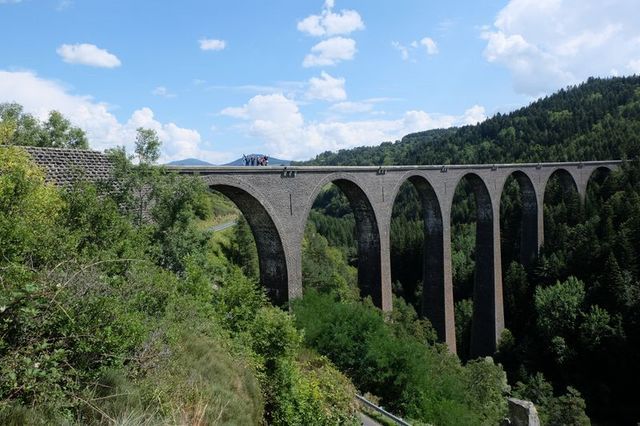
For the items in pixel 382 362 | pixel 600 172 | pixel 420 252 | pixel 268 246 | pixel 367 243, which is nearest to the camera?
pixel 382 362

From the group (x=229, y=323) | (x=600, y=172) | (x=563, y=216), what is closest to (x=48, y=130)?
(x=229, y=323)

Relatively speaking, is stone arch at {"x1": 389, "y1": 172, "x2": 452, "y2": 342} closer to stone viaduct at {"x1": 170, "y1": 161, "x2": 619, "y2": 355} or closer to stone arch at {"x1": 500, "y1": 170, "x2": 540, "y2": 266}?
stone viaduct at {"x1": 170, "y1": 161, "x2": 619, "y2": 355}

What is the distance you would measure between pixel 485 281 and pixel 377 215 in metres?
15.1

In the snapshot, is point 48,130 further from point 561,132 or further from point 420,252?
point 561,132

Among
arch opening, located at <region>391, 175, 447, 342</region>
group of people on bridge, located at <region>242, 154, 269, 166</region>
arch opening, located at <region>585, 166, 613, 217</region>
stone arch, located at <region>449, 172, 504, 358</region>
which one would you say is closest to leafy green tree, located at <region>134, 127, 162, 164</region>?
group of people on bridge, located at <region>242, 154, 269, 166</region>

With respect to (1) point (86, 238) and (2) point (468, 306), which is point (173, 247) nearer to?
(1) point (86, 238)

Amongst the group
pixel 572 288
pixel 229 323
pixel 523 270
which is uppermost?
pixel 229 323

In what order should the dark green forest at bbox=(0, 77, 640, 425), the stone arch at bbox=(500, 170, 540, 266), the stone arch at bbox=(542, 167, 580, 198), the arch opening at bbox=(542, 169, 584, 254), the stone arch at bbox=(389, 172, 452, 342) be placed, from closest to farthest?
1. the dark green forest at bbox=(0, 77, 640, 425)
2. the stone arch at bbox=(389, 172, 452, 342)
3. the stone arch at bbox=(500, 170, 540, 266)
4. the arch opening at bbox=(542, 169, 584, 254)
5. the stone arch at bbox=(542, 167, 580, 198)

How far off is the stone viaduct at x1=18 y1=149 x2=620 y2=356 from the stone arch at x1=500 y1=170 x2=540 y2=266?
5.2 inches

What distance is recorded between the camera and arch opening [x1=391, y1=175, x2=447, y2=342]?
94.4 feet

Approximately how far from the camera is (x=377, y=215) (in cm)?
2364

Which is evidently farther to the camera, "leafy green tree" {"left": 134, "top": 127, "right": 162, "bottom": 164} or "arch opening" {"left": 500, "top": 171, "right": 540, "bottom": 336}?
"arch opening" {"left": 500, "top": 171, "right": 540, "bottom": 336}

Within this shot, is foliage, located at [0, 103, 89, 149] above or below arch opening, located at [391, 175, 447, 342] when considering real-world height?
above

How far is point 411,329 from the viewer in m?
23.6
